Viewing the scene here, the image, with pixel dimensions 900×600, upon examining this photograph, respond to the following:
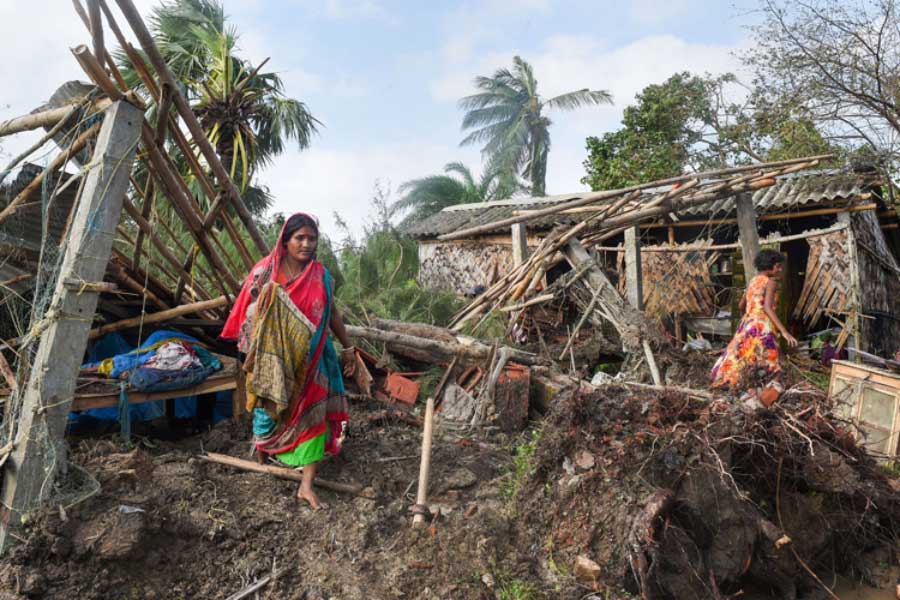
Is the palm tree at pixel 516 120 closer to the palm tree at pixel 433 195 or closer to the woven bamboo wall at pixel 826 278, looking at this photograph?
the palm tree at pixel 433 195

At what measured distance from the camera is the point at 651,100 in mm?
13359

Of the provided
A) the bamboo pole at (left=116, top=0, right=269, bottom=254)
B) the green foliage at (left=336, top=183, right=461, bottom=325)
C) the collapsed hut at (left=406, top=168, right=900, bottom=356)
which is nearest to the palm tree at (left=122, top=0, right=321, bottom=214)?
the green foliage at (left=336, top=183, right=461, bottom=325)

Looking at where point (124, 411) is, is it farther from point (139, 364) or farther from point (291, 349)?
point (291, 349)

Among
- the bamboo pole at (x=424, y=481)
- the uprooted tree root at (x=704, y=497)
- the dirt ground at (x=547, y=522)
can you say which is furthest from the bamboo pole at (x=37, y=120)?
the uprooted tree root at (x=704, y=497)

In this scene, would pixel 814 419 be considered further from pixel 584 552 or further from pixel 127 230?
pixel 127 230

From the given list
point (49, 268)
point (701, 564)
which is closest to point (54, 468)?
point (49, 268)

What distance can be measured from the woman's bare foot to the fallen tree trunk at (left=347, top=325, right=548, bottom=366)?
2430mm

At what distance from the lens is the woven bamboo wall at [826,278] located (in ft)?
25.3

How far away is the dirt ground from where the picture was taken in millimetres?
2551

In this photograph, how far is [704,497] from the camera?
2869 millimetres

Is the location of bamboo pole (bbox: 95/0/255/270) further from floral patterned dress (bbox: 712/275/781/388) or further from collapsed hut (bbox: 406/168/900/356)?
floral patterned dress (bbox: 712/275/781/388)

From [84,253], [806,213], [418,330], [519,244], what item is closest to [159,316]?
[84,253]

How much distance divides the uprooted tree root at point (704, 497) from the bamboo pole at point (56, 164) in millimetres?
2994

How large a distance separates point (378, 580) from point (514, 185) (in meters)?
21.4
